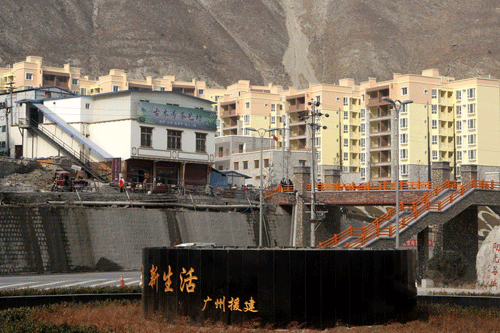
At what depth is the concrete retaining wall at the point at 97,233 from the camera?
51625mm

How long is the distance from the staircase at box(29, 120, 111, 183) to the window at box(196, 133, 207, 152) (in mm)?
10824

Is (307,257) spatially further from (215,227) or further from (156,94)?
(156,94)

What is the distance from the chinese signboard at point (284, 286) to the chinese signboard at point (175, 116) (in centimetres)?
5237

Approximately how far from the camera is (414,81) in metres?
131

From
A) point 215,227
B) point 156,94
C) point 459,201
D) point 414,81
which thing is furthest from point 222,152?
point 459,201

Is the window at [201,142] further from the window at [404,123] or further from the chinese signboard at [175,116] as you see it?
the window at [404,123]

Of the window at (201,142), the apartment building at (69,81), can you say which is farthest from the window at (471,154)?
the window at (201,142)

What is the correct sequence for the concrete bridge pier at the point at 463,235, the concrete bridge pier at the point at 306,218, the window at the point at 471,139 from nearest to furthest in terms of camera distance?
the concrete bridge pier at the point at 463,235, the concrete bridge pier at the point at 306,218, the window at the point at 471,139

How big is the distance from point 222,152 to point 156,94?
152 ft

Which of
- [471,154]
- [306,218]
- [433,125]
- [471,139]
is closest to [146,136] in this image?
[306,218]

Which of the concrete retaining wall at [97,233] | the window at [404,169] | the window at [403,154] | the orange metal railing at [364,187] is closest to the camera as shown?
the concrete retaining wall at [97,233]

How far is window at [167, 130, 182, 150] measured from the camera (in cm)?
7738

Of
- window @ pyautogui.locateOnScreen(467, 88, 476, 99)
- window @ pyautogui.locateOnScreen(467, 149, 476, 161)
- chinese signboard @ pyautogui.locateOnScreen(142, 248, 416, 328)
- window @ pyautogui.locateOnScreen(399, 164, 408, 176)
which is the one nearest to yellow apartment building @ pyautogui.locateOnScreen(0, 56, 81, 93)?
window @ pyautogui.locateOnScreen(399, 164, 408, 176)

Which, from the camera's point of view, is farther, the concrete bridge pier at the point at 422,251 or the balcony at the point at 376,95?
the balcony at the point at 376,95
